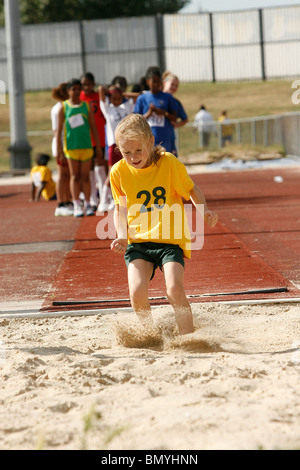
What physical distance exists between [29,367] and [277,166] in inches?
700

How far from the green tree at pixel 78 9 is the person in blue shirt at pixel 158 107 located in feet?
142

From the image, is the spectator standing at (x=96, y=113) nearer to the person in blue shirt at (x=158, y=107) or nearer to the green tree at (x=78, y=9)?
the person in blue shirt at (x=158, y=107)

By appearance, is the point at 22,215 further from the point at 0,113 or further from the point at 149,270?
the point at 0,113

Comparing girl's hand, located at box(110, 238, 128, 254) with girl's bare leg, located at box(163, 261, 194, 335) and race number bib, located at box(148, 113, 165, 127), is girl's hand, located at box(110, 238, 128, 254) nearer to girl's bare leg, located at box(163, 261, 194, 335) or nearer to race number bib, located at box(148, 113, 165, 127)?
girl's bare leg, located at box(163, 261, 194, 335)

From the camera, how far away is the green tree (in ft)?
171

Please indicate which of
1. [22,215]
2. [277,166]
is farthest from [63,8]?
[22,215]

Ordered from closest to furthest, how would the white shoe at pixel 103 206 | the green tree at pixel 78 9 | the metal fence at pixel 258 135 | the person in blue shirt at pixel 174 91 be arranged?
the person in blue shirt at pixel 174 91, the white shoe at pixel 103 206, the metal fence at pixel 258 135, the green tree at pixel 78 9

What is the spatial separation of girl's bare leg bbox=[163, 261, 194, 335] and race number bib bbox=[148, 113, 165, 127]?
6.11 meters

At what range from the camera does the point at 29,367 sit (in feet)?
14.1

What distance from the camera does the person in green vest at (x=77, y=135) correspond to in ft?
35.3

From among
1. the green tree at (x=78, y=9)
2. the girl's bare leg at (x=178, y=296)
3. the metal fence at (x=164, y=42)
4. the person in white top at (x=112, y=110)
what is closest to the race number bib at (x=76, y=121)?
the person in white top at (x=112, y=110)

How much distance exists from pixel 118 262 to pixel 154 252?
2755 millimetres

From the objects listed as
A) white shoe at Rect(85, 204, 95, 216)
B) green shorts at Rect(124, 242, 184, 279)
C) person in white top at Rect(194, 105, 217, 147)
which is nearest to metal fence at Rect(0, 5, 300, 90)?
person in white top at Rect(194, 105, 217, 147)

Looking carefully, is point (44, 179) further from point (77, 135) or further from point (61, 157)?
point (77, 135)
